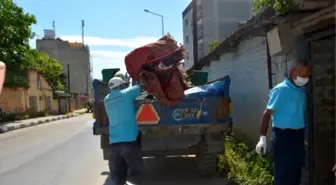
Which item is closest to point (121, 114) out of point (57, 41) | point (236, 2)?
point (236, 2)

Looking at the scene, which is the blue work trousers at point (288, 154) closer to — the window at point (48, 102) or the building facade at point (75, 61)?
the window at point (48, 102)

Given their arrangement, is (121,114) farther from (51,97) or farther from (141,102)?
(51,97)

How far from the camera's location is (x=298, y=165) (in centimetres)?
480

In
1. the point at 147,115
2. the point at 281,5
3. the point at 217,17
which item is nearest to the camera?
the point at 281,5

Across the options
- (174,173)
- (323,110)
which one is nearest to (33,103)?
(174,173)

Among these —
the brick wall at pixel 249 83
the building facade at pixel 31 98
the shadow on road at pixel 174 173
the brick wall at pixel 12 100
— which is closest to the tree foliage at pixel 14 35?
the brick wall at pixel 12 100

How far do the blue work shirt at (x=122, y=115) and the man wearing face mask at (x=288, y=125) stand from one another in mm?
1613

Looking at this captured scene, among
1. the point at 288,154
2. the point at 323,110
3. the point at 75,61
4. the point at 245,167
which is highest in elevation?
the point at 75,61

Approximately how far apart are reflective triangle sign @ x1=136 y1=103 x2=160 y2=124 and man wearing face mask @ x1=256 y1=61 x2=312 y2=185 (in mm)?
2542

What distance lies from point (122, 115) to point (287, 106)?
198 centimetres

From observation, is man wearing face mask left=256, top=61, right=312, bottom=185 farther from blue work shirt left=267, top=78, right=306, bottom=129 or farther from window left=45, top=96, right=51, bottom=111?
window left=45, top=96, right=51, bottom=111

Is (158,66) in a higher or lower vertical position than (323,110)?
higher

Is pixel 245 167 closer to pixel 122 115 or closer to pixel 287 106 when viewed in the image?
pixel 287 106

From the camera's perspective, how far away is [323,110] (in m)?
5.61
